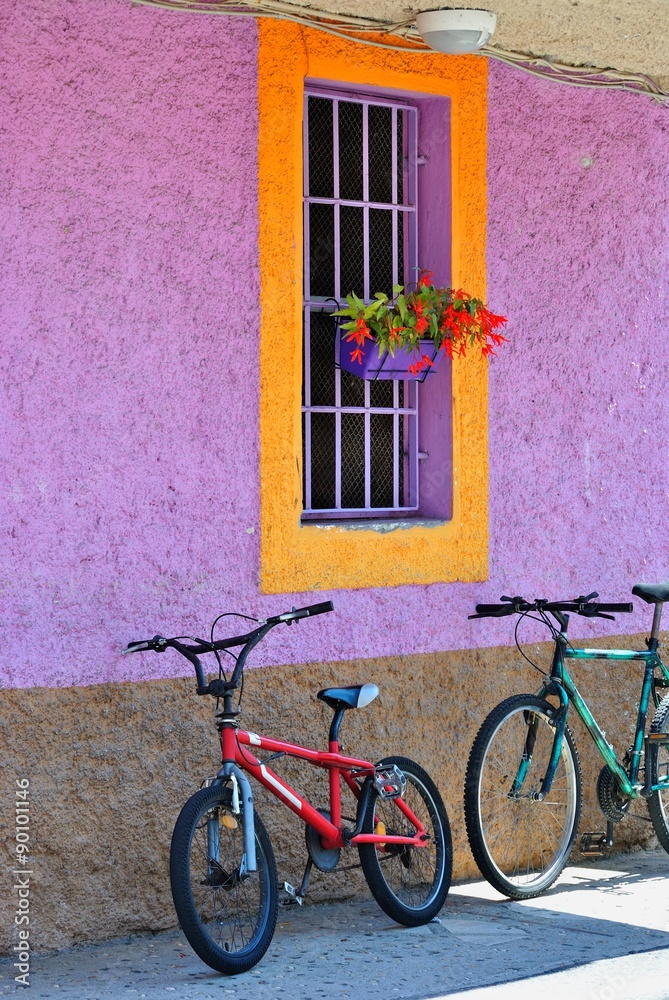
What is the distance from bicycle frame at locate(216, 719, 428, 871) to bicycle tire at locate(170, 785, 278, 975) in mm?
79

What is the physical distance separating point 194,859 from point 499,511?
2.48 meters

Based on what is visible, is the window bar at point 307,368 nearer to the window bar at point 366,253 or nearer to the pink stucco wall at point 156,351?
the window bar at point 366,253

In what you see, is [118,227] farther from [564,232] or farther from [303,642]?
[564,232]

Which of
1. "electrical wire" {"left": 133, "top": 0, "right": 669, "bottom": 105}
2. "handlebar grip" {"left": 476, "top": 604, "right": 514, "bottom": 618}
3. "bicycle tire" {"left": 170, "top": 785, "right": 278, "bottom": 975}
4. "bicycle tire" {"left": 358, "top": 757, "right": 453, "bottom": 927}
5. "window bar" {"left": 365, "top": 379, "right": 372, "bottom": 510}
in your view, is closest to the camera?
"bicycle tire" {"left": 170, "top": 785, "right": 278, "bottom": 975}

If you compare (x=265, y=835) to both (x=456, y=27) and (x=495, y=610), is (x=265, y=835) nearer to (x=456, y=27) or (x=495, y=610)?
(x=495, y=610)

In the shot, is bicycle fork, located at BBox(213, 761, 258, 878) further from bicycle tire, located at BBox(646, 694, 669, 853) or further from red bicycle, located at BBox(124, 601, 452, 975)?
bicycle tire, located at BBox(646, 694, 669, 853)

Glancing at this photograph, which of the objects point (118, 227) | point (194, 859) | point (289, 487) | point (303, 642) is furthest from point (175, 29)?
point (194, 859)

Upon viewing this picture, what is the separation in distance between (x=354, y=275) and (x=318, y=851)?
8.35ft

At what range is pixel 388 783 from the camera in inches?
218

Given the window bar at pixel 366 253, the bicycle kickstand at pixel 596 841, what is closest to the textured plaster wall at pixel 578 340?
the window bar at pixel 366 253

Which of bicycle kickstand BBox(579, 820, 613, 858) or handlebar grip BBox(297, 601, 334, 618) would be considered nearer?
handlebar grip BBox(297, 601, 334, 618)

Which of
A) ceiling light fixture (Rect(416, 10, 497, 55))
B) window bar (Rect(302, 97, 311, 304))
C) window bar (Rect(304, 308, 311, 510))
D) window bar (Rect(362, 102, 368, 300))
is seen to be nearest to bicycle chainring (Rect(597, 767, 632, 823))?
window bar (Rect(304, 308, 311, 510))

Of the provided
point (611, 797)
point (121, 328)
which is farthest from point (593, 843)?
point (121, 328)

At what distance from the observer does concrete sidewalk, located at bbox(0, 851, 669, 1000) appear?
489 centimetres
